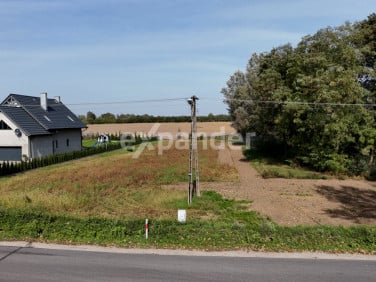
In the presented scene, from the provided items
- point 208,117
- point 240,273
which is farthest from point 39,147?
point 208,117

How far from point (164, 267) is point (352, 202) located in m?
12.5

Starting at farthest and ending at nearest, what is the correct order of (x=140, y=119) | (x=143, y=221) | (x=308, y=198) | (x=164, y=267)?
(x=140, y=119)
(x=308, y=198)
(x=143, y=221)
(x=164, y=267)

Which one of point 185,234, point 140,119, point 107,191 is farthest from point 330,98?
point 140,119

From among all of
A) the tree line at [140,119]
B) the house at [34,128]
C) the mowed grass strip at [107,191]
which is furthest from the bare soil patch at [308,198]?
the tree line at [140,119]

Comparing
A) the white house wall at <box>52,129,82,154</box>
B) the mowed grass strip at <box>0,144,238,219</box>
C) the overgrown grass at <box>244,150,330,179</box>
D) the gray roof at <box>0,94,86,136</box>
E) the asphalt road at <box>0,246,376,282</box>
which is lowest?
the overgrown grass at <box>244,150,330,179</box>

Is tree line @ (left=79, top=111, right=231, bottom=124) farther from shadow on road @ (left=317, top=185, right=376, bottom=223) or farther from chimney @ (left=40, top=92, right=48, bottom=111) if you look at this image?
shadow on road @ (left=317, top=185, right=376, bottom=223)

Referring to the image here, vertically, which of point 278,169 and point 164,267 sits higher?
point 164,267

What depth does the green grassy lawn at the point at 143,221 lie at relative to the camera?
9.62m

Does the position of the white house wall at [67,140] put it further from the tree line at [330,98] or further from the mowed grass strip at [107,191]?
the tree line at [330,98]

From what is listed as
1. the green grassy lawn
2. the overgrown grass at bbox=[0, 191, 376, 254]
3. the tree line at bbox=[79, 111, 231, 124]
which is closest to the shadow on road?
the green grassy lawn

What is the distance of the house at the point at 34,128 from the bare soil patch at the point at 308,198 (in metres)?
19.8

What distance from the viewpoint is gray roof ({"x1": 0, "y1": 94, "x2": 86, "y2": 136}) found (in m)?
34.4

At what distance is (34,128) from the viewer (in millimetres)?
35188

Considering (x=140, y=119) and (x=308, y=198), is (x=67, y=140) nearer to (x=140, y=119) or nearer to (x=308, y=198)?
(x=308, y=198)
